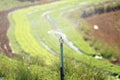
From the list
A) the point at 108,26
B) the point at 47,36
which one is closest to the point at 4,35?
the point at 47,36

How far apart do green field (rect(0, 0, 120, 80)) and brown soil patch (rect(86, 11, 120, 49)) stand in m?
2.13

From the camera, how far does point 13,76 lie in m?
13.6

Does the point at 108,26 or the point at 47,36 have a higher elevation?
the point at 108,26

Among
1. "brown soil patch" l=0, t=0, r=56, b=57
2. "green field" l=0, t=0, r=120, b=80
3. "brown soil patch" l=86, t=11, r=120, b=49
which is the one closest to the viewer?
"green field" l=0, t=0, r=120, b=80

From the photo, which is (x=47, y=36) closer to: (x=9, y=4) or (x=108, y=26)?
(x=108, y=26)

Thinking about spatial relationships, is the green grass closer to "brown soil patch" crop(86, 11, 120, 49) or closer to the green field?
the green field

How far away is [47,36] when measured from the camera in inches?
1193

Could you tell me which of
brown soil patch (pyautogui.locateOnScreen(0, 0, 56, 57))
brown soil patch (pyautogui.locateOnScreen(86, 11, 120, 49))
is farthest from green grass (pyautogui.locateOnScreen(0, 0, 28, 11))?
brown soil patch (pyautogui.locateOnScreen(86, 11, 120, 49))

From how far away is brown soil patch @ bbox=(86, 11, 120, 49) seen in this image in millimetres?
29875

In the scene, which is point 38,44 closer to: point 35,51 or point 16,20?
point 35,51

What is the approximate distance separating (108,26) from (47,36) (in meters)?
6.59

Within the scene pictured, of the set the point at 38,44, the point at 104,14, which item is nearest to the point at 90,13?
the point at 104,14

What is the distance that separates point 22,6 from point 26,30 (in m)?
10.8

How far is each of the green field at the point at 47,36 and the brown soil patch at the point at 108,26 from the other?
2.13 metres
